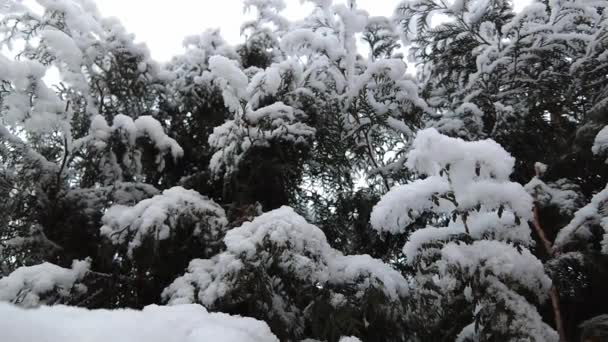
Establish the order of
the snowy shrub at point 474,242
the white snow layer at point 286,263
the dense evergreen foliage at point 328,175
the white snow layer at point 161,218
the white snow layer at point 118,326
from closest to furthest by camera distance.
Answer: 1. the white snow layer at point 118,326
2. the snowy shrub at point 474,242
3. the dense evergreen foliage at point 328,175
4. the white snow layer at point 286,263
5. the white snow layer at point 161,218

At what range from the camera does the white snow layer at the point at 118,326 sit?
393 millimetres

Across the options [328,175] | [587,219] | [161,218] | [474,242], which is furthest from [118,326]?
[328,175]

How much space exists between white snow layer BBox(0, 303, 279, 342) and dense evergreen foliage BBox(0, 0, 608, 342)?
76 cm

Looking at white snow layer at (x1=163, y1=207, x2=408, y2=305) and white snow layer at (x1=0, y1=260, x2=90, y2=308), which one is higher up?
white snow layer at (x1=163, y1=207, x2=408, y2=305)

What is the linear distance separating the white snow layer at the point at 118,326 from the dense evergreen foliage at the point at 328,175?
761mm

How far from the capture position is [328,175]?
256cm

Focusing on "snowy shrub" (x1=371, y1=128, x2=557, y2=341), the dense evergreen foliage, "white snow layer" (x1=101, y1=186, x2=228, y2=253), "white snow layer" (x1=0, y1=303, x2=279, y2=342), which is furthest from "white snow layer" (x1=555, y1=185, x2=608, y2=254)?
"white snow layer" (x1=101, y1=186, x2=228, y2=253)

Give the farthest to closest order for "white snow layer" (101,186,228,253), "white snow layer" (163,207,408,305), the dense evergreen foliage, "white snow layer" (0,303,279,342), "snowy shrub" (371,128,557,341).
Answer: "white snow layer" (101,186,228,253)
"white snow layer" (163,207,408,305)
the dense evergreen foliage
"snowy shrub" (371,128,557,341)
"white snow layer" (0,303,279,342)

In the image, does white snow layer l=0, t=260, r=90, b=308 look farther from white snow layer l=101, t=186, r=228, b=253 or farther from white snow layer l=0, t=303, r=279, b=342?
→ white snow layer l=0, t=303, r=279, b=342

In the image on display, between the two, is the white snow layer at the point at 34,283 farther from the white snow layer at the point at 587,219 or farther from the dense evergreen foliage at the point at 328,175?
the white snow layer at the point at 587,219

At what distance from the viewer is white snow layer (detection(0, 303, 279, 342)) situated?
393 millimetres

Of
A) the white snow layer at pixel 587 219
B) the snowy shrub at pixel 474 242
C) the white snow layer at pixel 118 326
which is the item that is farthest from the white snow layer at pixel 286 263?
the white snow layer at pixel 118 326

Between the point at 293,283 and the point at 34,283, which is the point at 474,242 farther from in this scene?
the point at 34,283

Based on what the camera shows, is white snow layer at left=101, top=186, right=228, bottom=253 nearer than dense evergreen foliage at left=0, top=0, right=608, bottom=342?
No
